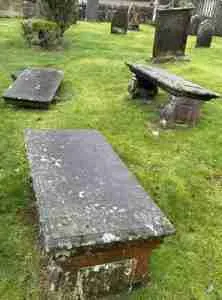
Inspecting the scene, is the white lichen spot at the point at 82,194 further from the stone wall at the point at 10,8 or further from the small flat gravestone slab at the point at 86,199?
the stone wall at the point at 10,8

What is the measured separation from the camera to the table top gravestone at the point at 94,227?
6.42 ft

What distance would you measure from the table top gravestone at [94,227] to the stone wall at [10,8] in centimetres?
1614

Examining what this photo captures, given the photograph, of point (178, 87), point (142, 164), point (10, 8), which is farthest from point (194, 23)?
point (142, 164)

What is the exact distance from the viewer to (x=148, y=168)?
4.02m

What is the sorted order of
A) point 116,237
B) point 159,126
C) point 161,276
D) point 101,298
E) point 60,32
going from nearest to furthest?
point 116,237 < point 101,298 < point 161,276 < point 159,126 < point 60,32

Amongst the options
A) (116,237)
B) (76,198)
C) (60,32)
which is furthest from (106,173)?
(60,32)

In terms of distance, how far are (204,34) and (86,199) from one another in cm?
1155

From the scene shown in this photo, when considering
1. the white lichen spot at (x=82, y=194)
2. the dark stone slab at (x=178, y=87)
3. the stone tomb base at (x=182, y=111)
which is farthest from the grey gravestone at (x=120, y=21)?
the white lichen spot at (x=82, y=194)

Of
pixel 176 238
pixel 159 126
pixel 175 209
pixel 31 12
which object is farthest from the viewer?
pixel 31 12

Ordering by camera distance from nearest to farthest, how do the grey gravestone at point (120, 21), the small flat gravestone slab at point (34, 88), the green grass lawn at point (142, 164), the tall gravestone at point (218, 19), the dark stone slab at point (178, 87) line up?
the green grass lawn at point (142, 164)
the dark stone slab at point (178, 87)
the small flat gravestone slab at point (34, 88)
the grey gravestone at point (120, 21)
the tall gravestone at point (218, 19)

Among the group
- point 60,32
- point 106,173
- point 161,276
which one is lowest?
point 161,276

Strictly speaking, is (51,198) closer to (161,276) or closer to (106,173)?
(106,173)

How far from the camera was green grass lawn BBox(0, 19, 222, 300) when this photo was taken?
2.50m

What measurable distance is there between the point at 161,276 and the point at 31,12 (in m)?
16.8
